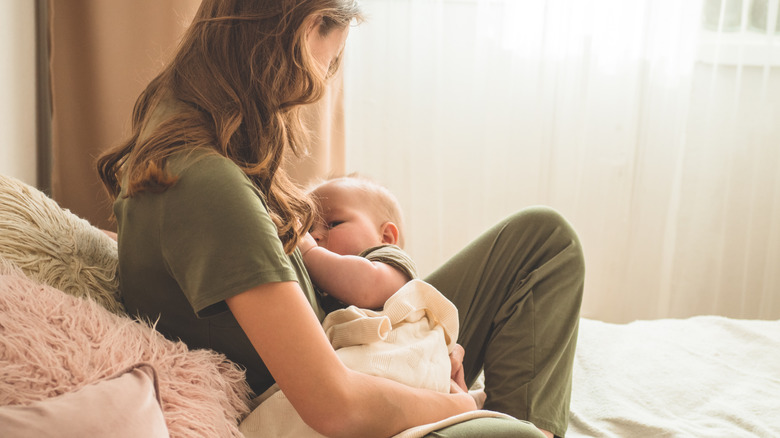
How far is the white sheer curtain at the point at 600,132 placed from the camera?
2422 millimetres

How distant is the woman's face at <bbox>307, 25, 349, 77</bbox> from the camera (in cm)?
107

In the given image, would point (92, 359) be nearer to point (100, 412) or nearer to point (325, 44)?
point (100, 412)

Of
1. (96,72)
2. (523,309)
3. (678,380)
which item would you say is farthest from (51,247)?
(678,380)

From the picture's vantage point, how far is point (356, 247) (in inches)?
54.9

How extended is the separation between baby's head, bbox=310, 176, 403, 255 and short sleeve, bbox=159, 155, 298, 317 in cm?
54

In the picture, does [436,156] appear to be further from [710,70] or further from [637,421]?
[637,421]

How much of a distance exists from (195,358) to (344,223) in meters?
0.56

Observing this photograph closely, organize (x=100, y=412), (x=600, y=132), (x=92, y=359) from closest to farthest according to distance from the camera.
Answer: (x=100, y=412)
(x=92, y=359)
(x=600, y=132)

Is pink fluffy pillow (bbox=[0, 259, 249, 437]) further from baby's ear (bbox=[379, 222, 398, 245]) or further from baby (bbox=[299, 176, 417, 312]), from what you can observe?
baby's ear (bbox=[379, 222, 398, 245])

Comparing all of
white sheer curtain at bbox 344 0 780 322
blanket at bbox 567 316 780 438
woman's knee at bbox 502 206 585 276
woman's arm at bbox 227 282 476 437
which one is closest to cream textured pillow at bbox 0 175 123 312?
woman's arm at bbox 227 282 476 437

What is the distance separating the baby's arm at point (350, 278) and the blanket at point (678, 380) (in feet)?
1.46

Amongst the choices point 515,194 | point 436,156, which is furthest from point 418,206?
point 515,194

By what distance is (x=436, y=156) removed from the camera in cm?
248

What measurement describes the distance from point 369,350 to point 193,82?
457mm
